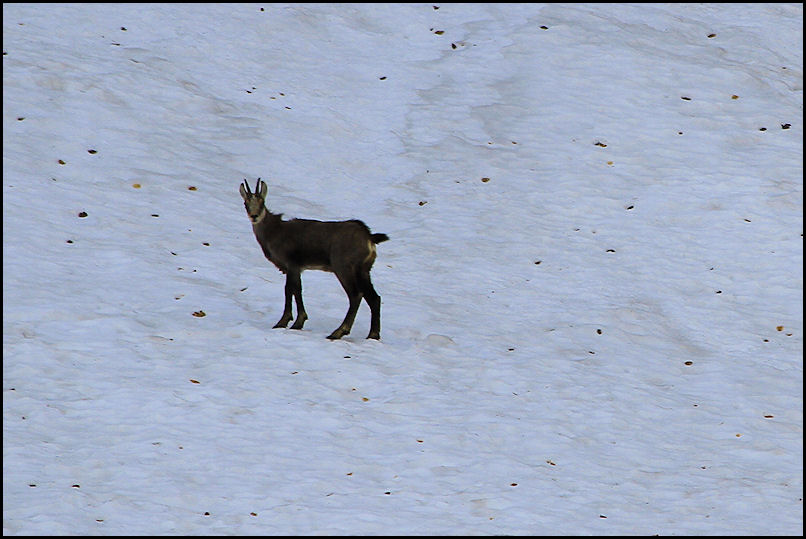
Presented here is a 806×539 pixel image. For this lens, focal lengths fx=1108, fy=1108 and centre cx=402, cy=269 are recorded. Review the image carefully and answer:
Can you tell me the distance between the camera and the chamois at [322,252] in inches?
496

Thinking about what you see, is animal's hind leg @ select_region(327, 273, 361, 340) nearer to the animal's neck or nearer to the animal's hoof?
the animal's hoof

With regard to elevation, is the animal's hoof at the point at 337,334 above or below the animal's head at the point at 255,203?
below

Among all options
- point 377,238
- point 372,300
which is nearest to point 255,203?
point 377,238

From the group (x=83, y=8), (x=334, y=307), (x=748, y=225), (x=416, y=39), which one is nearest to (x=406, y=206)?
Result: (x=334, y=307)

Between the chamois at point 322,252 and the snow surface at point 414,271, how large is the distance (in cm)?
38

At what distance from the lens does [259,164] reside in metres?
18.7

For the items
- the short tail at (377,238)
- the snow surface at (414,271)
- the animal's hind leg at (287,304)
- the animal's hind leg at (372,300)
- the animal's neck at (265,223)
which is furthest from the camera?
the animal's neck at (265,223)

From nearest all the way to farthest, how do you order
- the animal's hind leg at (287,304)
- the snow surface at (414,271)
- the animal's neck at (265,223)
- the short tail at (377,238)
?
1. the snow surface at (414,271)
2. the short tail at (377,238)
3. the animal's hind leg at (287,304)
4. the animal's neck at (265,223)

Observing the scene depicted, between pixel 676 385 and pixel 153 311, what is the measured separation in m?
6.20

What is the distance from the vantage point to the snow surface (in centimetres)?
980

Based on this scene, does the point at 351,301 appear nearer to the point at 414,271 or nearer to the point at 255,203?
the point at 255,203

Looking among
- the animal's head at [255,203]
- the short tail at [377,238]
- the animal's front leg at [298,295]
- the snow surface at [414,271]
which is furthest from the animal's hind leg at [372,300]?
the animal's head at [255,203]

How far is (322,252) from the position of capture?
41.8 feet

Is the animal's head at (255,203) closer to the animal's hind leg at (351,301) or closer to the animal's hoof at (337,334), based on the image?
the animal's hind leg at (351,301)
